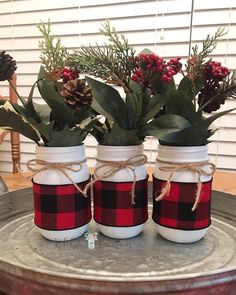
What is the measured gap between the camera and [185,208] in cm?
66

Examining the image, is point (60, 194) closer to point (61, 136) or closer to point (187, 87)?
point (61, 136)

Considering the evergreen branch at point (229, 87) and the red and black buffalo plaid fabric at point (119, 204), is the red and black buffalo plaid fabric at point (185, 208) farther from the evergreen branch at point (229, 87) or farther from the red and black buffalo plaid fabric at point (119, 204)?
the evergreen branch at point (229, 87)

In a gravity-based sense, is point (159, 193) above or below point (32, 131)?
below

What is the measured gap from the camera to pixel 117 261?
592mm

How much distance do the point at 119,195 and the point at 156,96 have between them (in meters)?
0.21

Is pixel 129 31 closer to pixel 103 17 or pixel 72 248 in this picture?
pixel 103 17

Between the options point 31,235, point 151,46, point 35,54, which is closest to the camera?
point 31,235

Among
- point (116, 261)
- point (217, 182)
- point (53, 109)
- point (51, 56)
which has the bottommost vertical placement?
point (217, 182)

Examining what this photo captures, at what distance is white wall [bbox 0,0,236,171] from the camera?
195 cm

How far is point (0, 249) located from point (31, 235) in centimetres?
8

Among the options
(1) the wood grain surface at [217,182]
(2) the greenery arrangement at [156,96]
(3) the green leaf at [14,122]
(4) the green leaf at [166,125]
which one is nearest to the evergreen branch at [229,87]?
→ (2) the greenery arrangement at [156,96]

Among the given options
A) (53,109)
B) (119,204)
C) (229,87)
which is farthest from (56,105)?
(229,87)

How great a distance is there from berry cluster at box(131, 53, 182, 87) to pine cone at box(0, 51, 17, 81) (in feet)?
0.80

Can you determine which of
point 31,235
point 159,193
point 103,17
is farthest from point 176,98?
point 103,17
